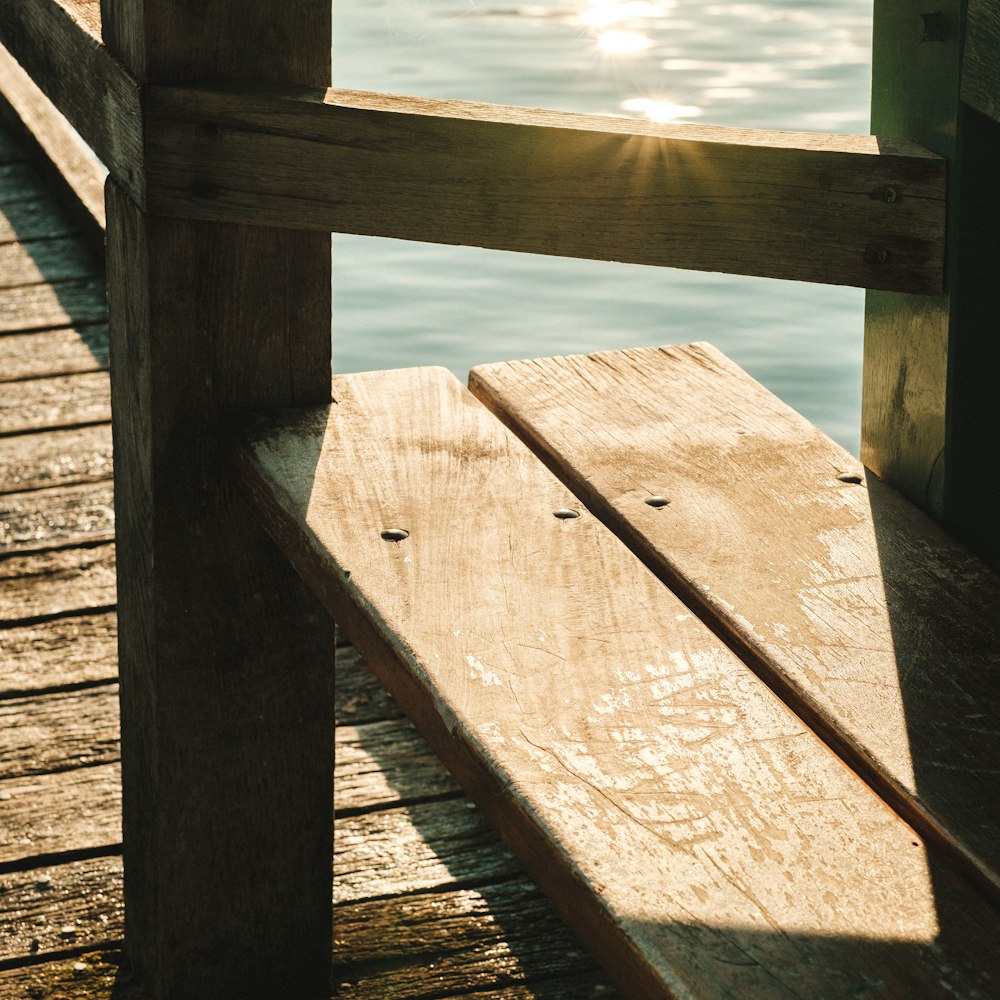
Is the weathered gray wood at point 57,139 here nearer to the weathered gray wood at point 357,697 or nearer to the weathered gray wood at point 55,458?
the weathered gray wood at point 55,458

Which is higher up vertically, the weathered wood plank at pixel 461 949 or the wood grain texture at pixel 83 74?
the wood grain texture at pixel 83 74

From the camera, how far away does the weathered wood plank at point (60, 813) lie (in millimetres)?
2346

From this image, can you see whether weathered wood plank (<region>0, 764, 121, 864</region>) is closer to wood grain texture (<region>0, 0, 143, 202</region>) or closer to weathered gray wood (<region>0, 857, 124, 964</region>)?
weathered gray wood (<region>0, 857, 124, 964</region>)

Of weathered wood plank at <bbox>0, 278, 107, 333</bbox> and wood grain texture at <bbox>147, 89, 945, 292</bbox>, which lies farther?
weathered wood plank at <bbox>0, 278, 107, 333</bbox>

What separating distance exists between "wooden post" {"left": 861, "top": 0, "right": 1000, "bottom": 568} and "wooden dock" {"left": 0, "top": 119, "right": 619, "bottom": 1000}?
853 mm

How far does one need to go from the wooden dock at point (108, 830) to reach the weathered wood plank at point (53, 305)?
3.07 feet

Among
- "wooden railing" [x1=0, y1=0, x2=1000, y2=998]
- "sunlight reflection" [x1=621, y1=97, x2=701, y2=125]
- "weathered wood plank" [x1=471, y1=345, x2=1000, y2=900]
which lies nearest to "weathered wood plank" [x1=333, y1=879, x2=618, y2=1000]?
"wooden railing" [x1=0, y1=0, x2=1000, y2=998]

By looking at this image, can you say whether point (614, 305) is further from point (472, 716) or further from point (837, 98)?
point (472, 716)

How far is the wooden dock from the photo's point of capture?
2139 millimetres

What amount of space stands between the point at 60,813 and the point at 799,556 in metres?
1.36

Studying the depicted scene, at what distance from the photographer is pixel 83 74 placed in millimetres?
1747

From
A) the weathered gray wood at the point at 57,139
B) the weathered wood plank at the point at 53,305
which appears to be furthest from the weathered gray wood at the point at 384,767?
the weathered gray wood at the point at 57,139

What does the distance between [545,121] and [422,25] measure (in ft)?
31.4

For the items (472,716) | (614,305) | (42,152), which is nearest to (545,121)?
(472,716)
